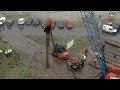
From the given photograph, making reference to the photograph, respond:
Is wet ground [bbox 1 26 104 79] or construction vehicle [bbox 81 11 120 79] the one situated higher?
construction vehicle [bbox 81 11 120 79]

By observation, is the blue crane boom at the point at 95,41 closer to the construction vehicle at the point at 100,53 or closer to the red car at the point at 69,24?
the construction vehicle at the point at 100,53

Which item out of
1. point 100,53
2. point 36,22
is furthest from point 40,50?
point 100,53

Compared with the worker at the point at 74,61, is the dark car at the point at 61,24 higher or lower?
higher

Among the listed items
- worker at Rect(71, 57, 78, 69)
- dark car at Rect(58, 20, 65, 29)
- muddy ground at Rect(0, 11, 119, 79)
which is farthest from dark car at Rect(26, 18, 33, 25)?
worker at Rect(71, 57, 78, 69)

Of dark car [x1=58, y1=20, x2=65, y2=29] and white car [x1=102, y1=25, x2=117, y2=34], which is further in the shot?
dark car [x1=58, y1=20, x2=65, y2=29]

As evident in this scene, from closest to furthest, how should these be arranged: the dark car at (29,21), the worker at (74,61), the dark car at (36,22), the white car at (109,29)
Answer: the worker at (74,61) → the white car at (109,29) → the dark car at (36,22) → the dark car at (29,21)

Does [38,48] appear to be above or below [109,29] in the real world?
below

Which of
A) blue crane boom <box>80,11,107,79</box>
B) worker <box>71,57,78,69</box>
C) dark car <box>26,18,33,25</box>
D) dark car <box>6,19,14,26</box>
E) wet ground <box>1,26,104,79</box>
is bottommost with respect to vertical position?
wet ground <box>1,26,104,79</box>

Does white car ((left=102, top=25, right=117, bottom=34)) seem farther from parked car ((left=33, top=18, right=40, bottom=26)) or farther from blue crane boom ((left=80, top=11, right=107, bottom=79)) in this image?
parked car ((left=33, top=18, right=40, bottom=26))

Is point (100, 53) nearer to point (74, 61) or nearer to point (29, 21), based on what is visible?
point (74, 61)

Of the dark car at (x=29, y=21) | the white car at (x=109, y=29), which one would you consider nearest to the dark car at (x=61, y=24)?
the dark car at (x=29, y=21)

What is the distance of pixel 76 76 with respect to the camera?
40562mm

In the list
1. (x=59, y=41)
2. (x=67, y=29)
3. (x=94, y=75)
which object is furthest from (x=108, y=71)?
(x=67, y=29)

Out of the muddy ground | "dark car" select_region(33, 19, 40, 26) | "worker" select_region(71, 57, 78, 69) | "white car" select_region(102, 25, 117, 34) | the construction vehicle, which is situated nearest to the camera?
the construction vehicle
